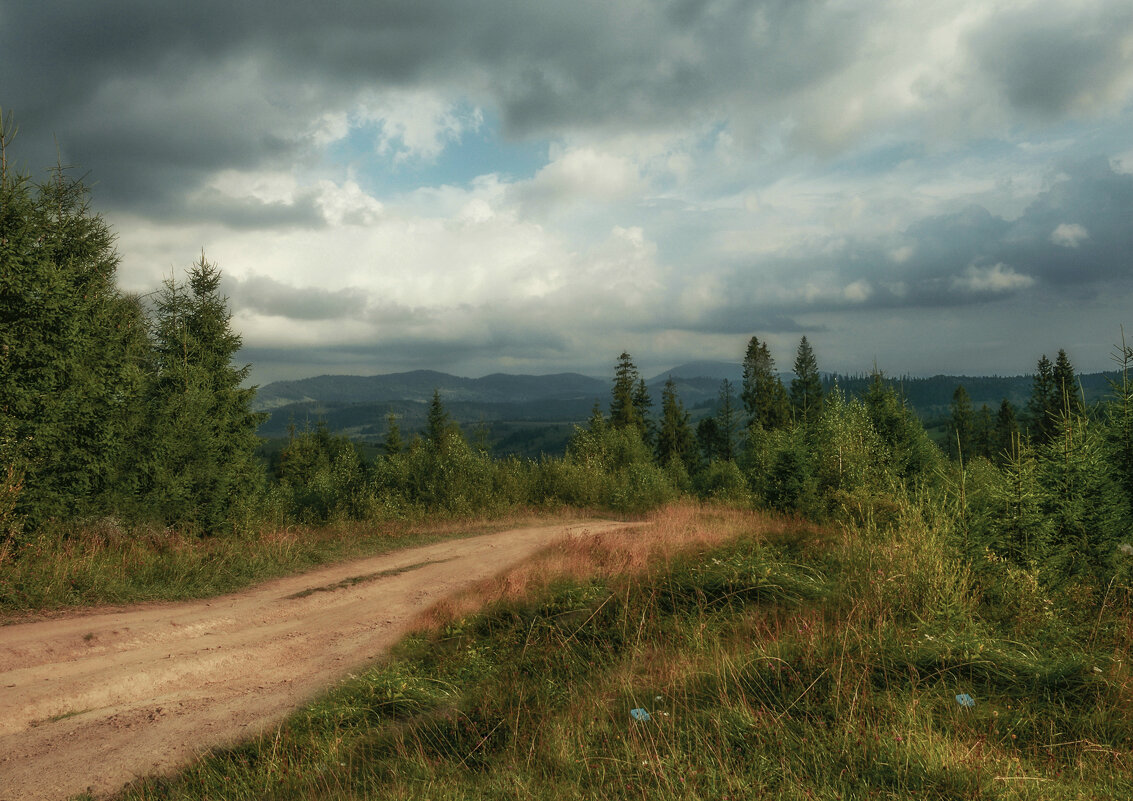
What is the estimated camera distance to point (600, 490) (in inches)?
1183

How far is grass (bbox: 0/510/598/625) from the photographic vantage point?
33.2ft

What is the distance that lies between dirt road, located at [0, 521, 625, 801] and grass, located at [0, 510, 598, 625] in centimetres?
78

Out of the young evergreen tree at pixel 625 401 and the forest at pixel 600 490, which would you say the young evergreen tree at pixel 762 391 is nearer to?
the young evergreen tree at pixel 625 401

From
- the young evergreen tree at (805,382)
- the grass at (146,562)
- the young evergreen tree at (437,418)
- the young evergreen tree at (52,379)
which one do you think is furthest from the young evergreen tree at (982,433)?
the young evergreen tree at (52,379)

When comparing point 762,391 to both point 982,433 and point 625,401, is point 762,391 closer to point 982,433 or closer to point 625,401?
point 625,401

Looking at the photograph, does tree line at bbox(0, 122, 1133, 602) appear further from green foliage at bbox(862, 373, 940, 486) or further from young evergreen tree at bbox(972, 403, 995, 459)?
young evergreen tree at bbox(972, 403, 995, 459)

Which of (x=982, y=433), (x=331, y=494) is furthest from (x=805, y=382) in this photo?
(x=331, y=494)

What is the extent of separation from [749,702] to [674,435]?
68.1 metres

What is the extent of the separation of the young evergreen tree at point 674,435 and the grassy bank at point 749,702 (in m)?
63.1

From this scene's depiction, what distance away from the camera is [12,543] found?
11.5m

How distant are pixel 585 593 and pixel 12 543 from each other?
1127 centimetres

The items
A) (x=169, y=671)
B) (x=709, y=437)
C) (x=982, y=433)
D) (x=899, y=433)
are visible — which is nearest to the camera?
(x=169, y=671)

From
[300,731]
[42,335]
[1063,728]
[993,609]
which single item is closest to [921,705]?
[1063,728]

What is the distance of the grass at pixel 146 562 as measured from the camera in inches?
398
